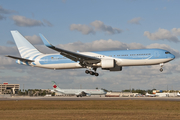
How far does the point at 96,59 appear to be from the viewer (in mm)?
50625

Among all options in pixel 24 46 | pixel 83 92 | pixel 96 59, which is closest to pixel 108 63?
pixel 96 59

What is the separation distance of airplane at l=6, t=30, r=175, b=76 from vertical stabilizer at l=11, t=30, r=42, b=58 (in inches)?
24.1

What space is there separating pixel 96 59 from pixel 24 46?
22.3 m

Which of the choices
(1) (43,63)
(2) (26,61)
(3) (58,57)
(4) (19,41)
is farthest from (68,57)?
(4) (19,41)

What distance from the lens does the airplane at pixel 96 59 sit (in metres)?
48.0

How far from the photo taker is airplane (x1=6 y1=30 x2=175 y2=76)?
48.0m

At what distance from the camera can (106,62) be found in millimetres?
49844

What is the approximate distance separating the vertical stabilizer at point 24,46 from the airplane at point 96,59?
0.61 meters

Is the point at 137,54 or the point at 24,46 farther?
the point at 24,46

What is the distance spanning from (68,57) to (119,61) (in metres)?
10.6

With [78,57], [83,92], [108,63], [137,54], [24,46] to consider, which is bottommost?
[83,92]
